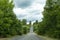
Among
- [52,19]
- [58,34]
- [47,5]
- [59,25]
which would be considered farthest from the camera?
[47,5]

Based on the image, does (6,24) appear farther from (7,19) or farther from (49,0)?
(49,0)

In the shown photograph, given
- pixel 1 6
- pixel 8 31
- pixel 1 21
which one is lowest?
pixel 8 31

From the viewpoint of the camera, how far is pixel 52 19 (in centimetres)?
5659

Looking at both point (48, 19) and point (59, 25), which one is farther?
point (48, 19)

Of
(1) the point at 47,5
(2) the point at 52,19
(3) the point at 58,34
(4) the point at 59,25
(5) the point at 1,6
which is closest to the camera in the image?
(4) the point at 59,25

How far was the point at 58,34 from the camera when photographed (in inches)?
1946

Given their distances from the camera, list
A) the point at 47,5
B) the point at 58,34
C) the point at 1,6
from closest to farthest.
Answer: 1. the point at 58,34
2. the point at 1,6
3. the point at 47,5

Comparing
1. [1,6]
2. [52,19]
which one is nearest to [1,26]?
[1,6]

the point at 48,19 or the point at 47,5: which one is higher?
the point at 47,5

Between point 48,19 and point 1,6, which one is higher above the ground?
point 1,6

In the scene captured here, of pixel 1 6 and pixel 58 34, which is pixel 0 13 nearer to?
pixel 1 6

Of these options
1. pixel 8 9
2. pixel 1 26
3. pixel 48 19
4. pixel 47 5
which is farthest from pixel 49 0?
pixel 1 26

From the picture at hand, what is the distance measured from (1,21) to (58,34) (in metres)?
14.5

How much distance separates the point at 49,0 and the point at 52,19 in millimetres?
6560
